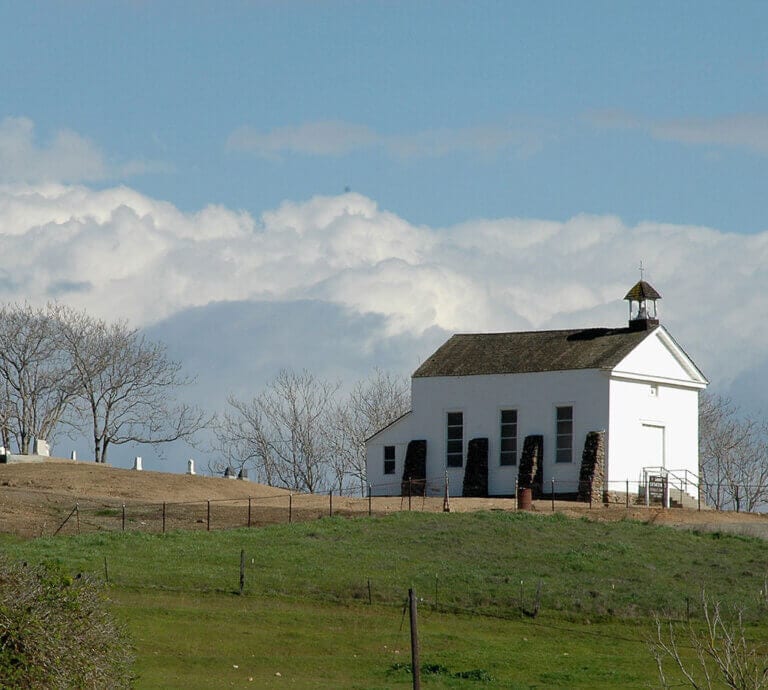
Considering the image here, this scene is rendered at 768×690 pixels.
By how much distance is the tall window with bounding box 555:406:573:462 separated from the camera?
5847 centimetres

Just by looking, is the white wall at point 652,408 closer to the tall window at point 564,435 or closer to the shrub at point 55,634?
the tall window at point 564,435

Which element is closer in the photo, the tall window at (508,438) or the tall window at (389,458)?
the tall window at (508,438)

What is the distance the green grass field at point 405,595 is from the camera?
112 ft

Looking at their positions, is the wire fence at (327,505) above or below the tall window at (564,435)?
below

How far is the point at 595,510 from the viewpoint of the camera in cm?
5484

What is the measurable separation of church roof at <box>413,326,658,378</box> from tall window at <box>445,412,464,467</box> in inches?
66.5

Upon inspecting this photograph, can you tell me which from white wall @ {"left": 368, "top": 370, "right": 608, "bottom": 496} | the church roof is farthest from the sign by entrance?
the church roof

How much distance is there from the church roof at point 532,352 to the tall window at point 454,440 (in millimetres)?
1689

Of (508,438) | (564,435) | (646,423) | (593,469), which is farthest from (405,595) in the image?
(646,423)

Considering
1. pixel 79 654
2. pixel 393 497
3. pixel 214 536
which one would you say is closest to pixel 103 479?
pixel 393 497

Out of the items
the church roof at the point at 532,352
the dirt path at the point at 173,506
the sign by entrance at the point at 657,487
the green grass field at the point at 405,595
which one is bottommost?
the green grass field at the point at 405,595

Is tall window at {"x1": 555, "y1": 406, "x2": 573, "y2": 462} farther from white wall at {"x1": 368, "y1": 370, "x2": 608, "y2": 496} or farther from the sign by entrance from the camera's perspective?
the sign by entrance

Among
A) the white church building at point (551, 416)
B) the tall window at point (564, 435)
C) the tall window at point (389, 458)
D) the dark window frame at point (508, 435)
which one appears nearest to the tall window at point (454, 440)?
the white church building at point (551, 416)

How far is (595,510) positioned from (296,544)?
12.5 m
